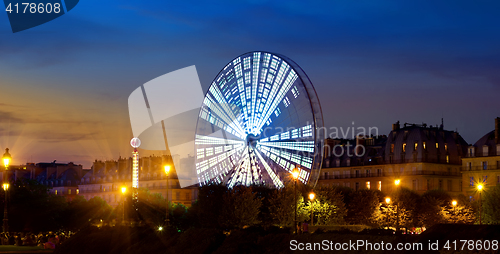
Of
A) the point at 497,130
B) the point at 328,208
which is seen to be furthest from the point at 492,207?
the point at 497,130

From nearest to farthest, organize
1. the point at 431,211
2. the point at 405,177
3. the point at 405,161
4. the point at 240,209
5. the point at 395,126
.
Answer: the point at 240,209, the point at 431,211, the point at 405,177, the point at 405,161, the point at 395,126

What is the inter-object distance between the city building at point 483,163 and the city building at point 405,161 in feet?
10.3

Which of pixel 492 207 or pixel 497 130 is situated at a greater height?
pixel 497 130

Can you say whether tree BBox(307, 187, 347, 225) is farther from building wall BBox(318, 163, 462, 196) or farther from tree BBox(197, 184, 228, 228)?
building wall BBox(318, 163, 462, 196)

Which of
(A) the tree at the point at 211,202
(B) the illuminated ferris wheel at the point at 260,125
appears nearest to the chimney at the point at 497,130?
(A) the tree at the point at 211,202

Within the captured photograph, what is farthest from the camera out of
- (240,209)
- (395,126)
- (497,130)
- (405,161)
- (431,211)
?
(395,126)

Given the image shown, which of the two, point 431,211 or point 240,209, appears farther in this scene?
point 431,211

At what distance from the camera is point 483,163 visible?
3760 inches

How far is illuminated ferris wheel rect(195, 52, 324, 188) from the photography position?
5181cm

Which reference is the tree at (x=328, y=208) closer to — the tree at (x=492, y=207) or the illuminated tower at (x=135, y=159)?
the tree at (x=492, y=207)

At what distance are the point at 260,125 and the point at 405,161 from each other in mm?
49752

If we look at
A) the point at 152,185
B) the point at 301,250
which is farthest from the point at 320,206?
the point at 152,185

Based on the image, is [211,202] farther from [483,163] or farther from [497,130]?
[497,130]

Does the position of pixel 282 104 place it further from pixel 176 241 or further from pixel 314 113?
pixel 176 241
